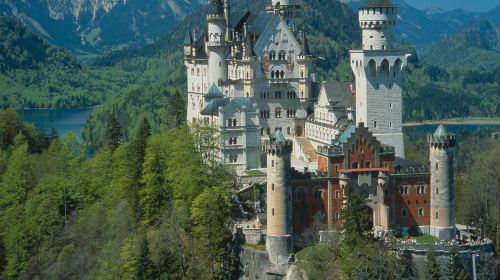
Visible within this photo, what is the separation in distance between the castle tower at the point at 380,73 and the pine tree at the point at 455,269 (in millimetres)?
23100

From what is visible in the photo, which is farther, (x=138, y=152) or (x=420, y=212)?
(x=138, y=152)

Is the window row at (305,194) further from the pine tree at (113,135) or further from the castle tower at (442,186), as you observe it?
the pine tree at (113,135)

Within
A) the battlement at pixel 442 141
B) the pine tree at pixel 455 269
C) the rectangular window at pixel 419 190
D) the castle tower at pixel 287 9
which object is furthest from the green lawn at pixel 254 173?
the pine tree at pixel 455 269

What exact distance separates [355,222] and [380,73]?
2508 centimetres

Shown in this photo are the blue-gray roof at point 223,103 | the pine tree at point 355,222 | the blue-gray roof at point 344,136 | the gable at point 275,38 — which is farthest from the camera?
the gable at point 275,38

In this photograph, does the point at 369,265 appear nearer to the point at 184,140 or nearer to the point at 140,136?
the point at 184,140

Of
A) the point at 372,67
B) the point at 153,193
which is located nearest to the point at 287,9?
the point at 372,67

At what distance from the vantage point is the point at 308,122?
105125 mm

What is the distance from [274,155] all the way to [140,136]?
2385cm

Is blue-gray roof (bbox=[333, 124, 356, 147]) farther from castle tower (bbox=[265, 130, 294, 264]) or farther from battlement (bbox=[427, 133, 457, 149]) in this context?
battlement (bbox=[427, 133, 457, 149])

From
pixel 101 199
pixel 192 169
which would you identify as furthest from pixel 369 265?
pixel 101 199

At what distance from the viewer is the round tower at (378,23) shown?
313ft

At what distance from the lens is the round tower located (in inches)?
3752

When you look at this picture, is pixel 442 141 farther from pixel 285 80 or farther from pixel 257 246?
pixel 285 80
